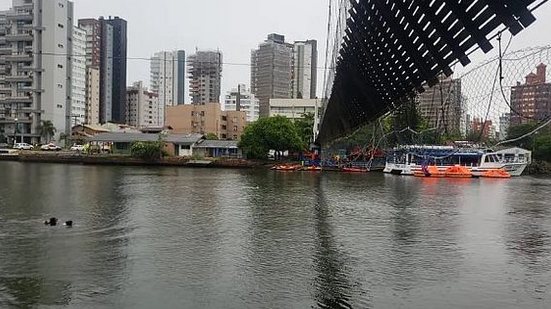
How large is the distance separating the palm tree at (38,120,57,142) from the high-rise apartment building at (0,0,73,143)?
3.14 ft

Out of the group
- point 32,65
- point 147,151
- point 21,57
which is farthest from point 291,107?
point 21,57

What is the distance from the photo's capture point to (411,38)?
17.6ft

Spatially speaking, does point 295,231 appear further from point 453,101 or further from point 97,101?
point 97,101

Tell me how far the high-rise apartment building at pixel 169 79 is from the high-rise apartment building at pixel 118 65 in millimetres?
9482

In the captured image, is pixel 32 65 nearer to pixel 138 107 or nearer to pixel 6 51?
pixel 6 51

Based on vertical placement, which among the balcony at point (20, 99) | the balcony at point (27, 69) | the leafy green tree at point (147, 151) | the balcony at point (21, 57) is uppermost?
the balcony at point (21, 57)

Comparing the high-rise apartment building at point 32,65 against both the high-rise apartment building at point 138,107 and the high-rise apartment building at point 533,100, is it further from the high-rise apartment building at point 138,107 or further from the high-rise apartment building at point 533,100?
the high-rise apartment building at point 533,100

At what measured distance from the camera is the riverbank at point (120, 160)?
134 ft

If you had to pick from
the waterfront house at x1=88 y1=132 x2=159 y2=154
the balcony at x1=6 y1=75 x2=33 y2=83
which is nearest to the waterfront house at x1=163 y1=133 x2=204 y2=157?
the waterfront house at x1=88 y1=132 x2=159 y2=154

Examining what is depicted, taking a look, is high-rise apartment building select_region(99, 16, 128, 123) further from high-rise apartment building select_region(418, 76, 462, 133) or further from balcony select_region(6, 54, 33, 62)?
high-rise apartment building select_region(418, 76, 462, 133)

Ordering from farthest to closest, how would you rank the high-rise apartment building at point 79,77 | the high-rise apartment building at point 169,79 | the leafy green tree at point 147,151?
the high-rise apartment building at point 169,79 → the high-rise apartment building at point 79,77 → the leafy green tree at point 147,151

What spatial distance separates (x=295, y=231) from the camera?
11.6m

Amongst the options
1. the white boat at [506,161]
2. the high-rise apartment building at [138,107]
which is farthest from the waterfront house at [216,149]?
the high-rise apartment building at [138,107]

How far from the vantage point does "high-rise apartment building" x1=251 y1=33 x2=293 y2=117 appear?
86.2 m
